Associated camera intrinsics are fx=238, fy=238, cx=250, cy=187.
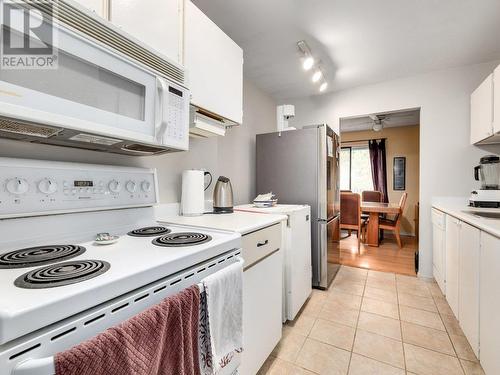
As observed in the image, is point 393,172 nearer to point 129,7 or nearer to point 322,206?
point 322,206

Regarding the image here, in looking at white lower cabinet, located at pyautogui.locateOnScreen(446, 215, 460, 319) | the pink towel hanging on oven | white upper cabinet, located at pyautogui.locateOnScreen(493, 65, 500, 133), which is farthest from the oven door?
white upper cabinet, located at pyautogui.locateOnScreen(493, 65, 500, 133)

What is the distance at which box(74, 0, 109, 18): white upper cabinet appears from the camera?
848 millimetres

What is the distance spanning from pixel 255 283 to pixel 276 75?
2.34m

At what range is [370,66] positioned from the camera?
2518 millimetres

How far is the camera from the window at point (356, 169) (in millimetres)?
5758

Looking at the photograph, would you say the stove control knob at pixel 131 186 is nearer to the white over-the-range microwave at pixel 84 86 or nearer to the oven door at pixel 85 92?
the white over-the-range microwave at pixel 84 86

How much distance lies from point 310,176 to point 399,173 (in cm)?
407

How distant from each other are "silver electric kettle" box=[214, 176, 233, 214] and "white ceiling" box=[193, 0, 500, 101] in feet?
4.12

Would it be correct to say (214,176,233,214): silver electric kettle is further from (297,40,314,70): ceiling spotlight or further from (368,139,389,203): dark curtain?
(368,139,389,203): dark curtain

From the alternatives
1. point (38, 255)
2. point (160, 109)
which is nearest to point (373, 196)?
point (160, 109)

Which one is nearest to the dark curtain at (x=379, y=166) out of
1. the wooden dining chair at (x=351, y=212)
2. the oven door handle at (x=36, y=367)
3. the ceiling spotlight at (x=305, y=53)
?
the wooden dining chair at (x=351, y=212)

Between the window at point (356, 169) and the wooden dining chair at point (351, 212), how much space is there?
1.99m

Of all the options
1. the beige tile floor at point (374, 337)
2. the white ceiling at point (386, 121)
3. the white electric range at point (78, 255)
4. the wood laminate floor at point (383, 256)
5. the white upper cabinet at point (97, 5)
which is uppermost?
the white ceiling at point (386, 121)

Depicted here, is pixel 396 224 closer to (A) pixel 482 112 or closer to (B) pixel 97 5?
(A) pixel 482 112
